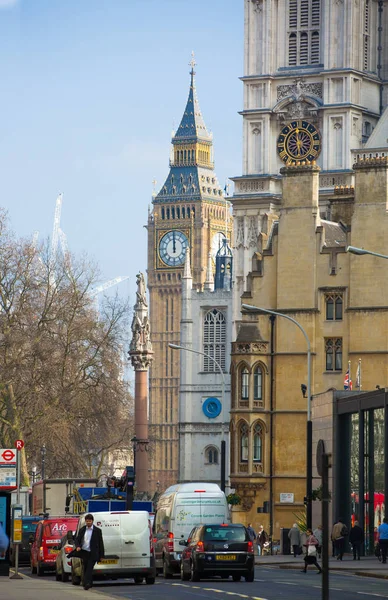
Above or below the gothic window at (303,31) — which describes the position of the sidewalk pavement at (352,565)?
below

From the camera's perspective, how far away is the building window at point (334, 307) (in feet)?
251

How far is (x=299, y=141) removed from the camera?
405 ft

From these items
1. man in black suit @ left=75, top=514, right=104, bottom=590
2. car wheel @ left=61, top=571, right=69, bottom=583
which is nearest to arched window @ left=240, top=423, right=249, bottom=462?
car wheel @ left=61, top=571, right=69, bottom=583

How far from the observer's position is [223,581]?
42.7 m

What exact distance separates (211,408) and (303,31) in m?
34.7

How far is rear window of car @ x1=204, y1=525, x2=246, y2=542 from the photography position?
42.1m

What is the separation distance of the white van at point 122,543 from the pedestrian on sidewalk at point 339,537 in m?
18.7

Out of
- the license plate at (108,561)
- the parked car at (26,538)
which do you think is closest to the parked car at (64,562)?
the license plate at (108,561)

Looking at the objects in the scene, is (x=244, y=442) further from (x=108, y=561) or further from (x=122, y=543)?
(x=122, y=543)

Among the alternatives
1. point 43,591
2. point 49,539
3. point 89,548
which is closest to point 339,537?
point 49,539

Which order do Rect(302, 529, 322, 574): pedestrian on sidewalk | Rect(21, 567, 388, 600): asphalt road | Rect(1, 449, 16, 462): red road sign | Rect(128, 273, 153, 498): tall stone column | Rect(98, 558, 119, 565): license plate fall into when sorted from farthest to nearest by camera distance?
1. Rect(128, 273, 153, 498): tall stone column
2. Rect(1, 449, 16, 462): red road sign
3. Rect(302, 529, 322, 574): pedestrian on sidewalk
4. Rect(98, 558, 119, 565): license plate
5. Rect(21, 567, 388, 600): asphalt road

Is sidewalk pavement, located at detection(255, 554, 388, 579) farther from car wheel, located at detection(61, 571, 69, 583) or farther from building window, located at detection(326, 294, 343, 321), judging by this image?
building window, located at detection(326, 294, 343, 321)

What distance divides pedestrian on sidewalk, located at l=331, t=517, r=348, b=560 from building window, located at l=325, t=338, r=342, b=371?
16.5 meters

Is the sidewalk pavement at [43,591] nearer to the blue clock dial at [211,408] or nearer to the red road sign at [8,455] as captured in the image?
the red road sign at [8,455]
